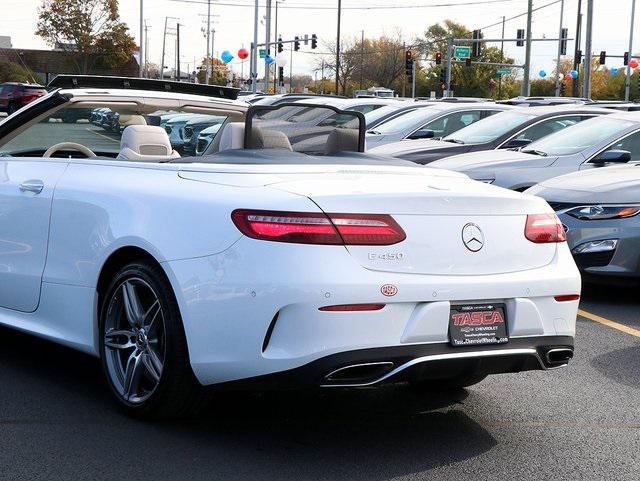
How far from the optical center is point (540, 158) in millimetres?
11875

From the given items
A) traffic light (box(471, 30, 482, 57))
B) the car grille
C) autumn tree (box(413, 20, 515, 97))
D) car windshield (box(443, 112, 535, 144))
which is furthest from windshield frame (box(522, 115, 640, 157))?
autumn tree (box(413, 20, 515, 97))

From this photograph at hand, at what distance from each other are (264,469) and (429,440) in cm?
83

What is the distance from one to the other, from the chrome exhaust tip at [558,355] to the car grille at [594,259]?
4078mm

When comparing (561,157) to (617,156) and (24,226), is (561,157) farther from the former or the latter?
(24,226)

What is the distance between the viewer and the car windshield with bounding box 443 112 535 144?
15.0m

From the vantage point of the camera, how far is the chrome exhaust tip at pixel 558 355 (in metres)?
4.79

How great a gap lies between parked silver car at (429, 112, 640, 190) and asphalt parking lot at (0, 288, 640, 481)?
5.40m

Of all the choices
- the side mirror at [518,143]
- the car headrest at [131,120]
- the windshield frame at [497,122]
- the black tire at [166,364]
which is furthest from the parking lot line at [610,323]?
the windshield frame at [497,122]

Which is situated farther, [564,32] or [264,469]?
[564,32]

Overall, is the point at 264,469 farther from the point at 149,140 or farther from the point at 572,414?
the point at 149,140

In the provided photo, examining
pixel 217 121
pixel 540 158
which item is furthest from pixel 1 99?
pixel 217 121

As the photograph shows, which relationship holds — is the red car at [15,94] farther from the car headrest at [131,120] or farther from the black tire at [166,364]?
the black tire at [166,364]

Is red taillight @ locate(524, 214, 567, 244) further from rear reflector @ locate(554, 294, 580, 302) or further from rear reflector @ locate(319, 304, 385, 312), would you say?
rear reflector @ locate(319, 304, 385, 312)

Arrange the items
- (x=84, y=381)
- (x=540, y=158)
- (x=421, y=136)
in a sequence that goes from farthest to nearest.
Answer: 1. (x=421, y=136)
2. (x=540, y=158)
3. (x=84, y=381)
